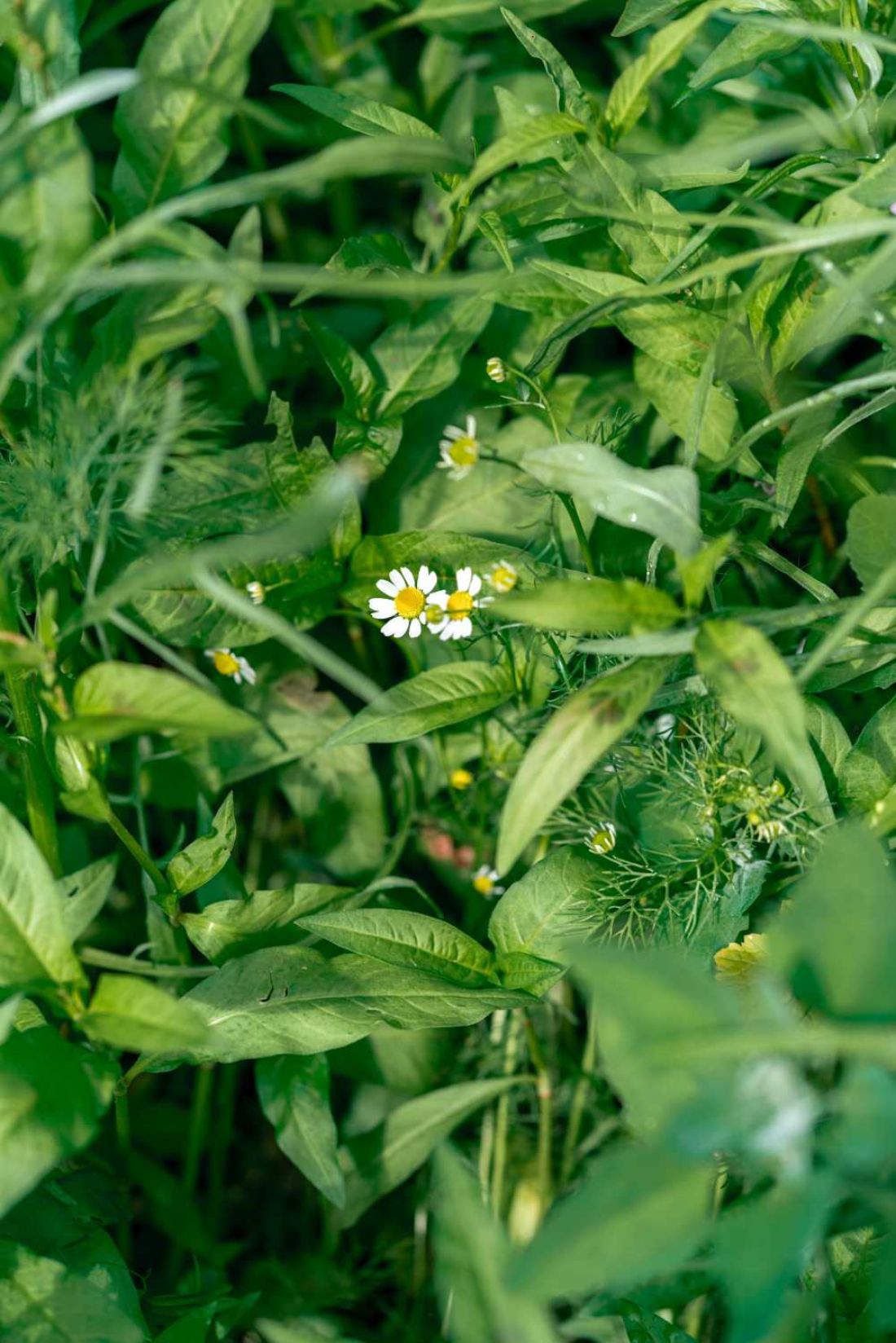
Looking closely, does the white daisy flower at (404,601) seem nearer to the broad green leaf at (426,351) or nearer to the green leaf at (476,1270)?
the broad green leaf at (426,351)

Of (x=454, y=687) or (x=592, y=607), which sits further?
(x=454, y=687)

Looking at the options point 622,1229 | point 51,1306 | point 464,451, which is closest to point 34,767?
point 51,1306

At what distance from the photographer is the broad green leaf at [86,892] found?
0.98 meters

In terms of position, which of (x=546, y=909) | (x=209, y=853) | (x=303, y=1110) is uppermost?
(x=209, y=853)

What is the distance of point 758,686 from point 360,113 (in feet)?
1.98

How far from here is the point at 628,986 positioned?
23.2 inches

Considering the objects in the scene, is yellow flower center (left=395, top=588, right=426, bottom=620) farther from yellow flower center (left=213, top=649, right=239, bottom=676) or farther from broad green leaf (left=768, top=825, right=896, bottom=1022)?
broad green leaf (left=768, top=825, right=896, bottom=1022)

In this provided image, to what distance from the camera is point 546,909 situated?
3.10ft

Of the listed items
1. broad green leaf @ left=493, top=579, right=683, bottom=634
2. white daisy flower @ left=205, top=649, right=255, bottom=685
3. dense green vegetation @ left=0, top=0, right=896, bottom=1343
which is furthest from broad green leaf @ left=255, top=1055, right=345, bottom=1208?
broad green leaf @ left=493, top=579, right=683, bottom=634

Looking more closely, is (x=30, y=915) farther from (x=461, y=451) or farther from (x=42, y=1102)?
(x=461, y=451)

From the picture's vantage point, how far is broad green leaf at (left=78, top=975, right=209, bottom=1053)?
714 mm

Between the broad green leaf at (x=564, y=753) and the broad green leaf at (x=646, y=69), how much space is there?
1.66 feet

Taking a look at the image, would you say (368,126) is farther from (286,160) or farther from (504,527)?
(286,160)

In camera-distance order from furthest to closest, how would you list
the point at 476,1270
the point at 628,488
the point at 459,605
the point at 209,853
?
1. the point at 459,605
2. the point at 209,853
3. the point at 628,488
4. the point at 476,1270
